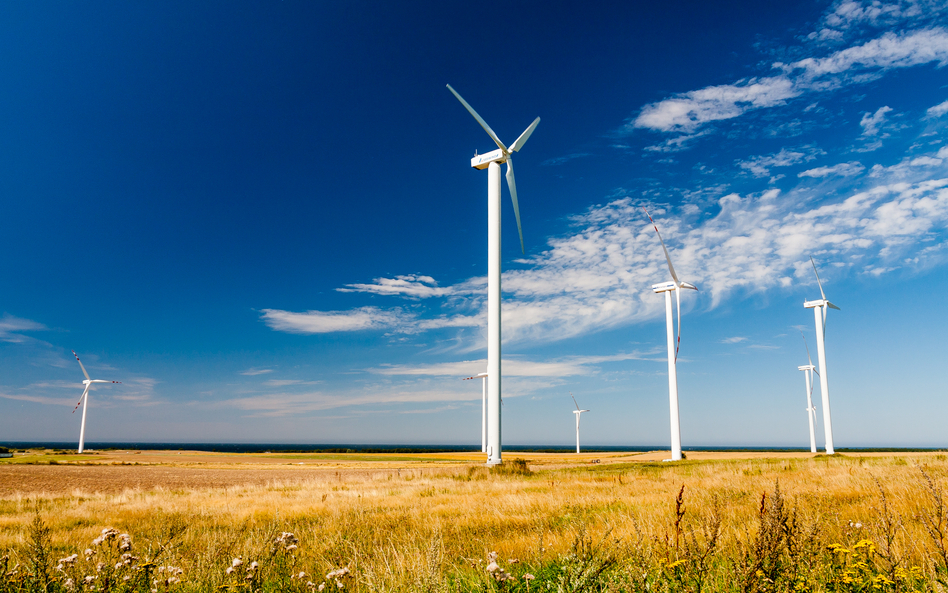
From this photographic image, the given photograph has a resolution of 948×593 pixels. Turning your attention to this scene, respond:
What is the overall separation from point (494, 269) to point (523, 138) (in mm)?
12462

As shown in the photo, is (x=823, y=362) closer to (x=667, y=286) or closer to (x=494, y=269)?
(x=667, y=286)

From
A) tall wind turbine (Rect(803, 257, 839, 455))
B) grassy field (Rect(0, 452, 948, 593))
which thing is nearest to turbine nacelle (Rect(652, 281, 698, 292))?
tall wind turbine (Rect(803, 257, 839, 455))

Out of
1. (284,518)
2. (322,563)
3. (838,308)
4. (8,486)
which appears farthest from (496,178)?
(838,308)

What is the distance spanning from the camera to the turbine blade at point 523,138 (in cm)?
3909

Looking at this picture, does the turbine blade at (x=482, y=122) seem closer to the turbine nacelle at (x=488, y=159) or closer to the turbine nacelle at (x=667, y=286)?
the turbine nacelle at (x=488, y=159)

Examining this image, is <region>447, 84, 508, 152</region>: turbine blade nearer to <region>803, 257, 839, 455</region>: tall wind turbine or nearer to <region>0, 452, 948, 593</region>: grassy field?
<region>0, 452, 948, 593</region>: grassy field

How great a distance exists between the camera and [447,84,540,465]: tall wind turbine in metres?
33.0

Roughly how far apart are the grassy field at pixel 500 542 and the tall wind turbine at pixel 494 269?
9.78 meters

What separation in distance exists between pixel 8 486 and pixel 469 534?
3766 centimetres

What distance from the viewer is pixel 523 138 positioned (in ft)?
132

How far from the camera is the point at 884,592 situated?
181 inches

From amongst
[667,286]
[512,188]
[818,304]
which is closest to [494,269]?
[512,188]

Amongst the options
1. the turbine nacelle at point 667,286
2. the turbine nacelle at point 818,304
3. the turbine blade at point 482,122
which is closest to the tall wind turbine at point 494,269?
the turbine blade at point 482,122

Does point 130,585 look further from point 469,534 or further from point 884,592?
point 884,592
